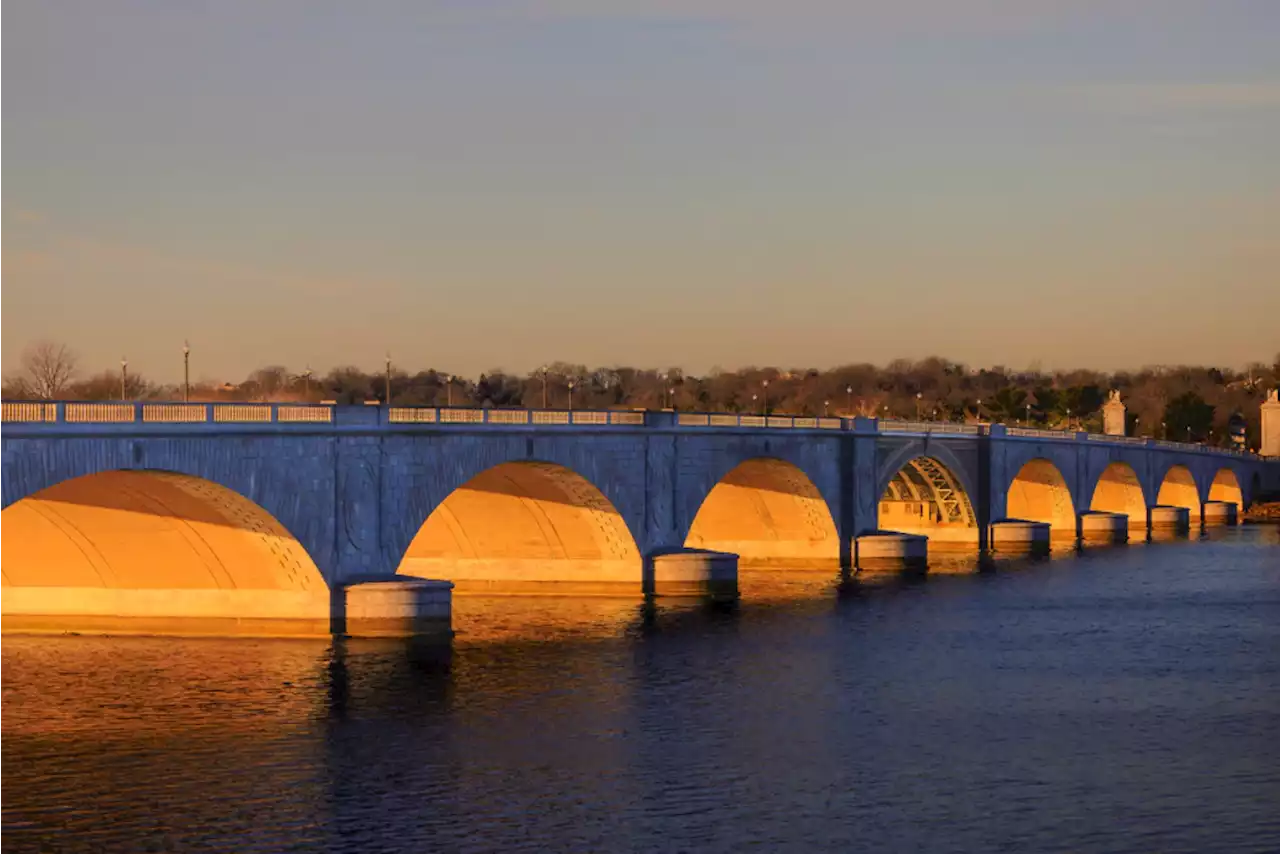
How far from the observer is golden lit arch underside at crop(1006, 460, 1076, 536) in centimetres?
14088

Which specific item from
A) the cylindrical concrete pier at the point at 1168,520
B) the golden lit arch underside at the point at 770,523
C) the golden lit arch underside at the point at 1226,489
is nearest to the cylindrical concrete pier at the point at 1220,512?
the golden lit arch underside at the point at 1226,489

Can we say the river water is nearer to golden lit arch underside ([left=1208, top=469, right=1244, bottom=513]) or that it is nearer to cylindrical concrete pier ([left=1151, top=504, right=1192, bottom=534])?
cylindrical concrete pier ([left=1151, top=504, right=1192, bottom=534])

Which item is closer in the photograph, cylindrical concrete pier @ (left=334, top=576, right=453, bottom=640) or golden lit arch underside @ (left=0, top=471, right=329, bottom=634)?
golden lit arch underside @ (left=0, top=471, right=329, bottom=634)

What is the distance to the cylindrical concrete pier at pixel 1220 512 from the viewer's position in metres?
176

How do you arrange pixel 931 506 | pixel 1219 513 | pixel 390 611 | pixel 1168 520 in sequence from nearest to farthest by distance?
pixel 390 611 → pixel 931 506 → pixel 1168 520 → pixel 1219 513

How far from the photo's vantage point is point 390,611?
66062mm

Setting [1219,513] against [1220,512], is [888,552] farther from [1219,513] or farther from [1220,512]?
[1220,512]

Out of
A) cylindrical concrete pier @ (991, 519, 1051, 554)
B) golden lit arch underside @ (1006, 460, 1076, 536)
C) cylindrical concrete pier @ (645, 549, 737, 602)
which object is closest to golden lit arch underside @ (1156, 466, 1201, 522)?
golden lit arch underside @ (1006, 460, 1076, 536)

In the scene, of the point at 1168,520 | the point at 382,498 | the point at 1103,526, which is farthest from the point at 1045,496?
the point at 382,498

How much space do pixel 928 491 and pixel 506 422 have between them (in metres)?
56.3

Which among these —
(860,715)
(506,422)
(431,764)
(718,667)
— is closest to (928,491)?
(506,422)

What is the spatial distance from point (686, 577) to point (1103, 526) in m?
64.2

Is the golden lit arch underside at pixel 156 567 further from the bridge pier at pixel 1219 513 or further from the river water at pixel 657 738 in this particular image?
the bridge pier at pixel 1219 513

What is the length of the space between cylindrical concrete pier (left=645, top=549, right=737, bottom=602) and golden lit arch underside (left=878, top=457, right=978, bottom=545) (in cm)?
3755
